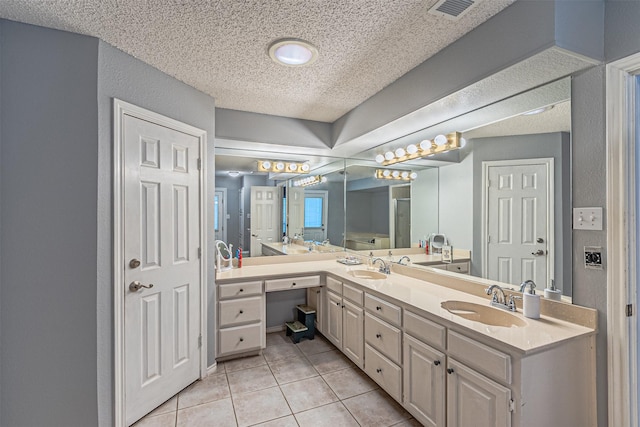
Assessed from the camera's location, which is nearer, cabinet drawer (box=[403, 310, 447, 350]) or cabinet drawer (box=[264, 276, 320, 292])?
cabinet drawer (box=[403, 310, 447, 350])

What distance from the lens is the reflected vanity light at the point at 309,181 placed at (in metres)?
3.65

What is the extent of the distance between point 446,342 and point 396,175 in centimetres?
178

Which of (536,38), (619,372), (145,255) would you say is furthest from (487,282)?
(145,255)

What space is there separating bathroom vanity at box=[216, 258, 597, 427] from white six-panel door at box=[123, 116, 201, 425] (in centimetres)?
40

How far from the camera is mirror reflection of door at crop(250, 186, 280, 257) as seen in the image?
3.43 metres

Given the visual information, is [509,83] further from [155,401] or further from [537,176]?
[155,401]

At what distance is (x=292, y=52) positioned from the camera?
187 cm

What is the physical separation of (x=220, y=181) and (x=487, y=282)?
275 centimetres

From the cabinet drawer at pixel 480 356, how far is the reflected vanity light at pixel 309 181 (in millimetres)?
2469

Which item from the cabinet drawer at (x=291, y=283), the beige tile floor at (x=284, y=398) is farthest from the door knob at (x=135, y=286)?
the cabinet drawer at (x=291, y=283)

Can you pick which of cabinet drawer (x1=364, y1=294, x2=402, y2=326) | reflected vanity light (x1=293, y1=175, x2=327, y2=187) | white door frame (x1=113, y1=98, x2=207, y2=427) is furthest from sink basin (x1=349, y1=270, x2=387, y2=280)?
white door frame (x1=113, y1=98, x2=207, y2=427)

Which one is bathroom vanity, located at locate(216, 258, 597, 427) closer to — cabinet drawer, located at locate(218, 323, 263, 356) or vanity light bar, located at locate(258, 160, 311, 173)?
cabinet drawer, located at locate(218, 323, 263, 356)

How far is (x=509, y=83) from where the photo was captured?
164cm

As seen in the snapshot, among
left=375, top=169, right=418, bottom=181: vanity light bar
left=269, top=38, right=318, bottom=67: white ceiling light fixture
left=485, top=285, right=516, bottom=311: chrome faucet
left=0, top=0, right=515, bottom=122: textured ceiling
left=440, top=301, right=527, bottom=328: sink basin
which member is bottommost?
left=440, top=301, right=527, bottom=328: sink basin
